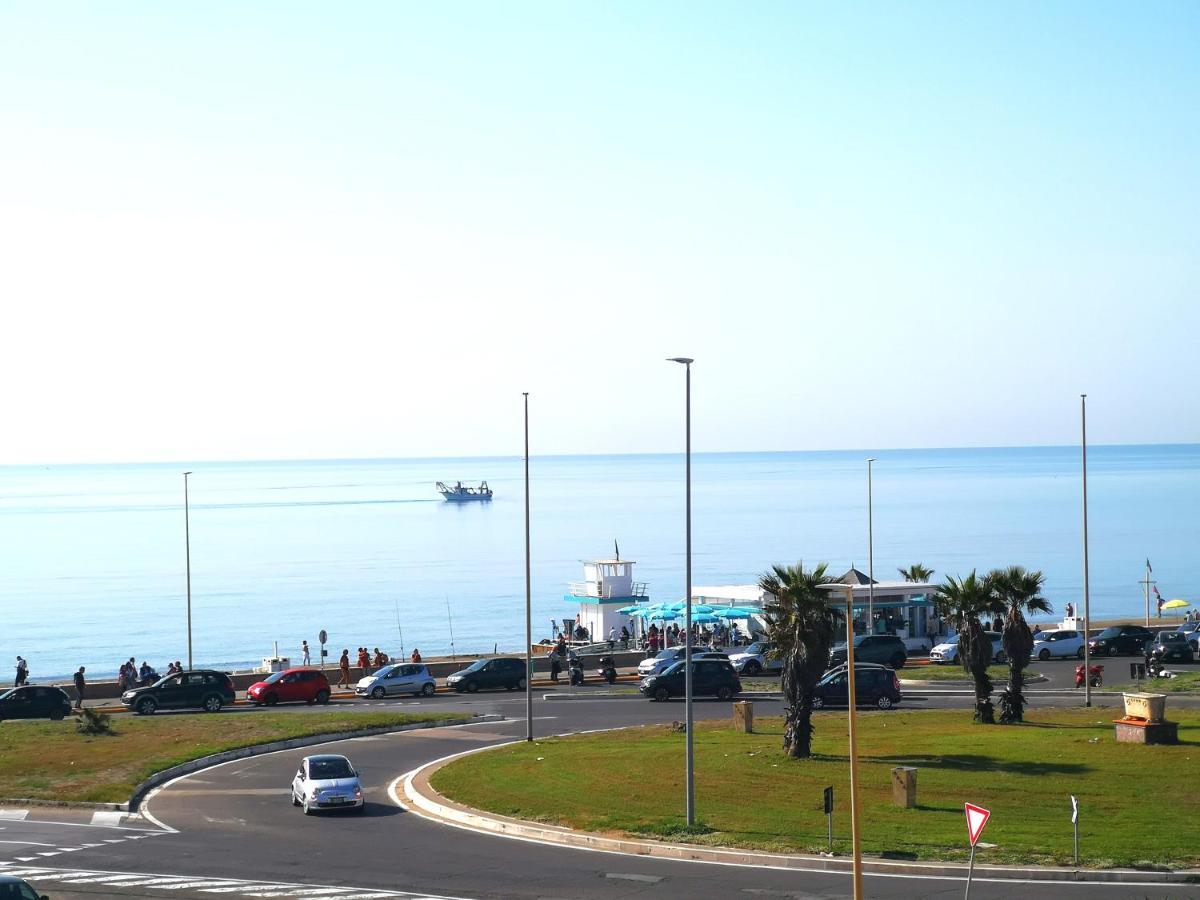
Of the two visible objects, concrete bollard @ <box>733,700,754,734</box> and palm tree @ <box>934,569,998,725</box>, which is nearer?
concrete bollard @ <box>733,700,754,734</box>

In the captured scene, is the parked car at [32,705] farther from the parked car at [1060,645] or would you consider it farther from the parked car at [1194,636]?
the parked car at [1194,636]

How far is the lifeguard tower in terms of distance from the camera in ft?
257

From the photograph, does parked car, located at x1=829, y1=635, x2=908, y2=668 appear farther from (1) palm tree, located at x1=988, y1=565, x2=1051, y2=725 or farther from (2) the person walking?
(2) the person walking

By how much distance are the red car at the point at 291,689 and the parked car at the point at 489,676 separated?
18.8 feet

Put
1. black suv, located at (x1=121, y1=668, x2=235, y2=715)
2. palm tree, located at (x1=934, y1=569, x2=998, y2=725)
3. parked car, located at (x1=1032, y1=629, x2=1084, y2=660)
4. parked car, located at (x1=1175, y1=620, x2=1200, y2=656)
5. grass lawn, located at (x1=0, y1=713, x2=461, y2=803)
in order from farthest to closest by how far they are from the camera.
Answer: parked car, located at (x1=1032, y1=629, x2=1084, y2=660) → parked car, located at (x1=1175, y1=620, x2=1200, y2=656) → black suv, located at (x1=121, y1=668, x2=235, y2=715) → palm tree, located at (x1=934, y1=569, x2=998, y2=725) → grass lawn, located at (x1=0, y1=713, x2=461, y2=803)

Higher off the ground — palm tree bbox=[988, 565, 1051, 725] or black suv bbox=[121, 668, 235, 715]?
palm tree bbox=[988, 565, 1051, 725]

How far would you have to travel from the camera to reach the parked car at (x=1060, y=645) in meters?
63.5

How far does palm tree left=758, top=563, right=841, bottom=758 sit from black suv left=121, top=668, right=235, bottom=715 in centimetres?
2370

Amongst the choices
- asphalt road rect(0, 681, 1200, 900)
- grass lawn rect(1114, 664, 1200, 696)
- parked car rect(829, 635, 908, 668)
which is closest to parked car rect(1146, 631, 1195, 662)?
grass lawn rect(1114, 664, 1200, 696)

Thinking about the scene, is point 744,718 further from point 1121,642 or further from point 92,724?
point 1121,642

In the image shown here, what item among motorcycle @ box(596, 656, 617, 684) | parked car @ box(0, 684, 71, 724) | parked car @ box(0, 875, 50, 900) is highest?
parked car @ box(0, 875, 50, 900)

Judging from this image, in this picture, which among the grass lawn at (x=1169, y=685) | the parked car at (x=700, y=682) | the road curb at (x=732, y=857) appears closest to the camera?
the road curb at (x=732, y=857)

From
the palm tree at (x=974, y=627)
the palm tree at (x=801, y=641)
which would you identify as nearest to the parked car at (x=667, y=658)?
the palm tree at (x=974, y=627)

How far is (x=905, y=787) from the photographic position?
91.0 feet
